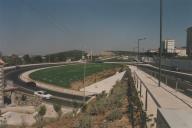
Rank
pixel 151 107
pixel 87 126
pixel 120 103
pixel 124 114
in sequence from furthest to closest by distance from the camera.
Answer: pixel 120 103 → pixel 151 107 → pixel 124 114 → pixel 87 126

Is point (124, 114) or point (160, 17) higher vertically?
point (160, 17)

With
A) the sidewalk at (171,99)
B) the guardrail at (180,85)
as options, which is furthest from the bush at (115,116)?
the guardrail at (180,85)

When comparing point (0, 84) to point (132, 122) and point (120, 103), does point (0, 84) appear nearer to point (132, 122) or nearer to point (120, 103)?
point (120, 103)

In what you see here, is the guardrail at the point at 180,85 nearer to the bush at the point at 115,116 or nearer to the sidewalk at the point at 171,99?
the sidewalk at the point at 171,99

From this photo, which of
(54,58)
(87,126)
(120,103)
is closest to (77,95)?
(120,103)

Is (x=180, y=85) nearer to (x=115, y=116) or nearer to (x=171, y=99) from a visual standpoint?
(x=171, y=99)

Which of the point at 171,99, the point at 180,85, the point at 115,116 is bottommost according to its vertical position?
the point at 180,85

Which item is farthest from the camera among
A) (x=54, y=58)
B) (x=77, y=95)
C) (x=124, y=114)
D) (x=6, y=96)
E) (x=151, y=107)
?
(x=54, y=58)

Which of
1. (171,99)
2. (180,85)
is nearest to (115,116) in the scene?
(171,99)

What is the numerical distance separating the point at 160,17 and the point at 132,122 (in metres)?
18.6

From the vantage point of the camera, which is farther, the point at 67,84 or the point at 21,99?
the point at 67,84

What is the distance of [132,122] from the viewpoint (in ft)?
38.0

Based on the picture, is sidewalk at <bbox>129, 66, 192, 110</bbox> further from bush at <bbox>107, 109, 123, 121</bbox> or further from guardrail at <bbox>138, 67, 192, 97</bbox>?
bush at <bbox>107, 109, 123, 121</bbox>

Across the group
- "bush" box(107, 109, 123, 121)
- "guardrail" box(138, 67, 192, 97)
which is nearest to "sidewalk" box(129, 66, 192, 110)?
"guardrail" box(138, 67, 192, 97)
